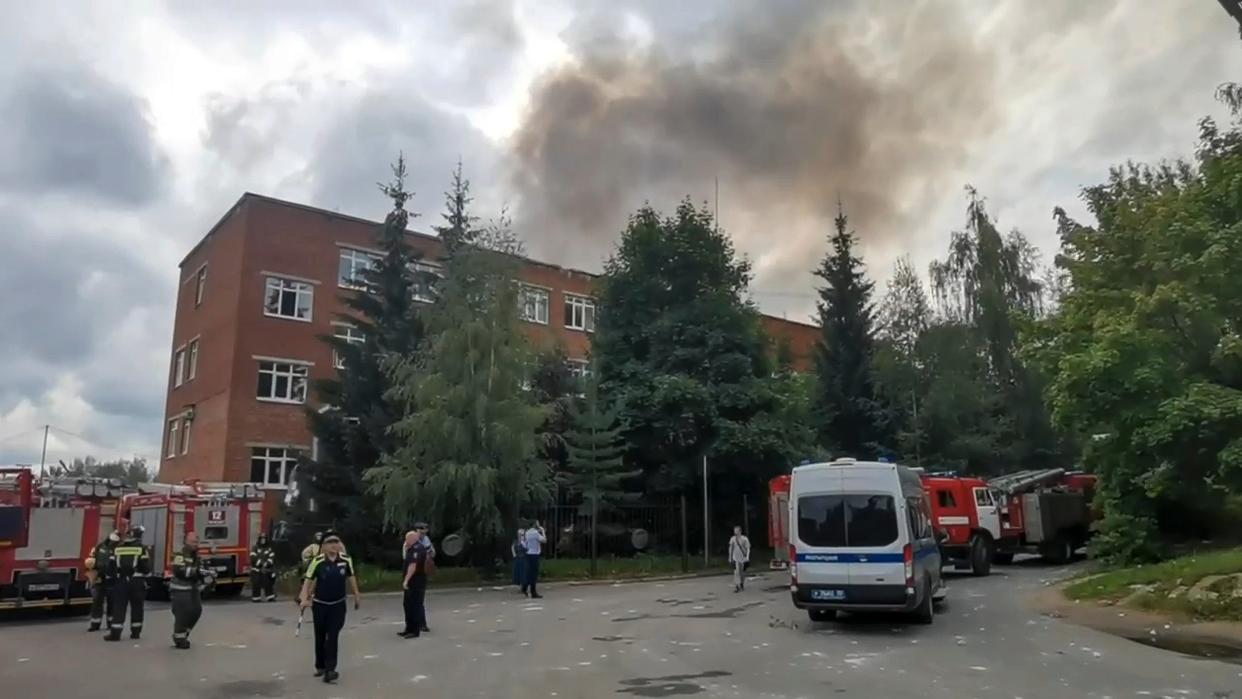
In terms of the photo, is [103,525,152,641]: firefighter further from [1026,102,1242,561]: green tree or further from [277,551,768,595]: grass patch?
[1026,102,1242,561]: green tree

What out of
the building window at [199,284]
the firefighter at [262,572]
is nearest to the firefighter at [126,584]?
the firefighter at [262,572]

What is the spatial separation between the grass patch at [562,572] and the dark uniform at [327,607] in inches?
498

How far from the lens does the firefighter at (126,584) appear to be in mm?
14727

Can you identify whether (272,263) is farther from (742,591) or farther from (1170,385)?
(1170,385)

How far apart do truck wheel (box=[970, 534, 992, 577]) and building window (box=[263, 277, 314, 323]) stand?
27290 mm

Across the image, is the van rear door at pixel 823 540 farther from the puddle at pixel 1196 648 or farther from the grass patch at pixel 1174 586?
the grass patch at pixel 1174 586

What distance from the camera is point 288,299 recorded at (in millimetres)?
38344

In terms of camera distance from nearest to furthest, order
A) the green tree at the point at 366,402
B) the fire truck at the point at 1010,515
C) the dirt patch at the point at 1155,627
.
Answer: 1. the dirt patch at the point at 1155,627
2. the fire truck at the point at 1010,515
3. the green tree at the point at 366,402

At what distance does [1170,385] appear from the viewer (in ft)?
67.7

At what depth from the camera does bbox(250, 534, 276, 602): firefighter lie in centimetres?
2178

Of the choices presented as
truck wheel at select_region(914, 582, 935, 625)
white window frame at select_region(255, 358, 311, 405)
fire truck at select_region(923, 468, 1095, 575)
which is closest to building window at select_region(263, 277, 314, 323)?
white window frame at select_region(255, 358, 311, 405)

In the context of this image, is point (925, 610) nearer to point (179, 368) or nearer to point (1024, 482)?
point (1024, 482)

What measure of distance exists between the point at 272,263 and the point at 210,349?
15.8 ft

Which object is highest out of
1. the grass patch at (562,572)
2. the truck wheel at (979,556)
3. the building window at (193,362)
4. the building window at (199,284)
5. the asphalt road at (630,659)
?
the building window at (199,284)
